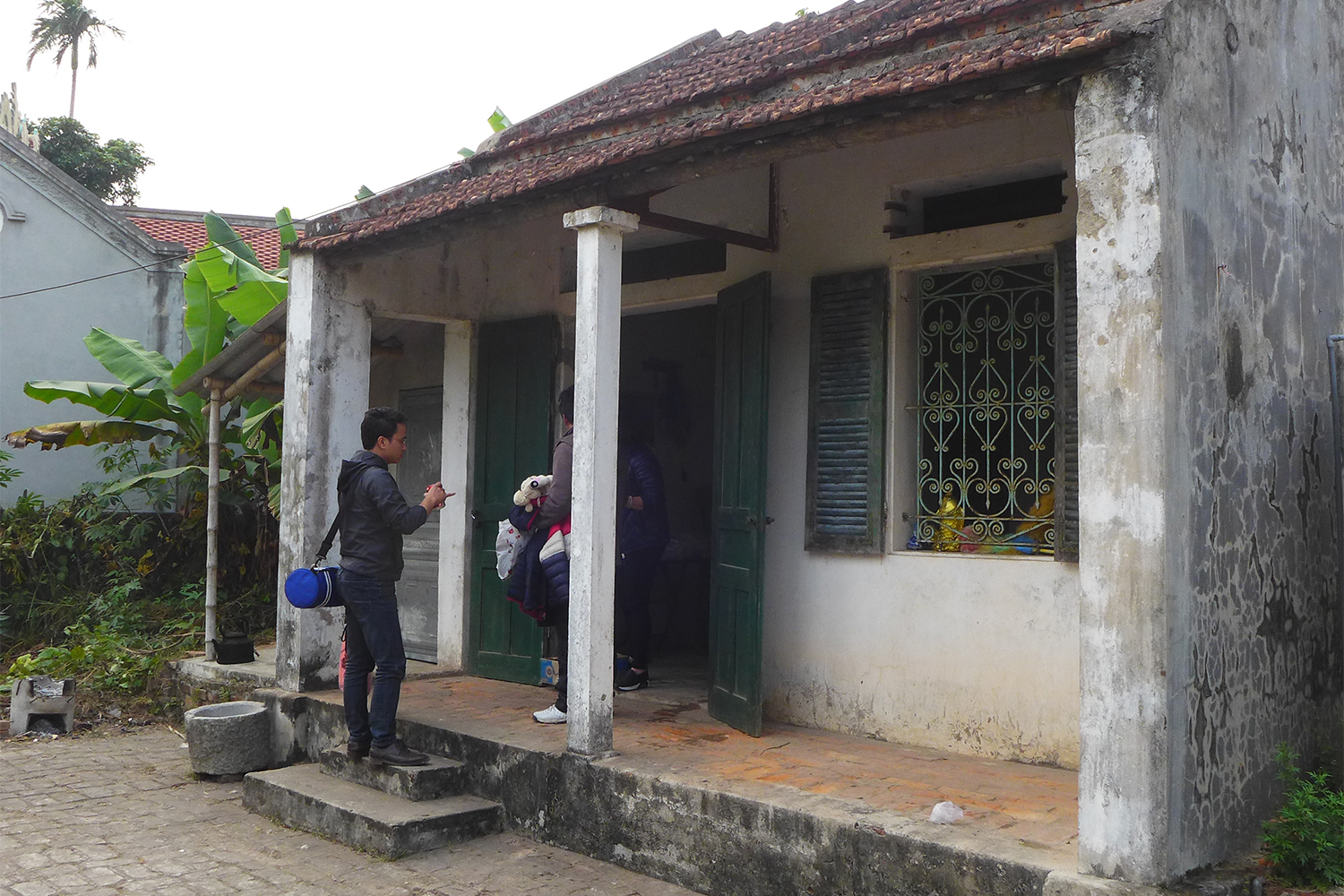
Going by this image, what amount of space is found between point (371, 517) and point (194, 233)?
51.9 feet

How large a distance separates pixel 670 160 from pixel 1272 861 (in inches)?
150

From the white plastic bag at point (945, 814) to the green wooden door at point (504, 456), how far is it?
150 inches

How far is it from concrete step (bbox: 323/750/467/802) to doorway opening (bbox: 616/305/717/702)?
3360 millimetres

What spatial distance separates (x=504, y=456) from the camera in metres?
8.12

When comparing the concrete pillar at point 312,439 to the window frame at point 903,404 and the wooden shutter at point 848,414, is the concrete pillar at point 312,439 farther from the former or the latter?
the window frame at point 903,404

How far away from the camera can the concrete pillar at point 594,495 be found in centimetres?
556

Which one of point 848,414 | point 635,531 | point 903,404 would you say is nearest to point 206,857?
point 635,531

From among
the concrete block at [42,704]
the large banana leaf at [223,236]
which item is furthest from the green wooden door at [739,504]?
the large banana leaf at [223,236]

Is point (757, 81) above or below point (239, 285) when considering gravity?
above

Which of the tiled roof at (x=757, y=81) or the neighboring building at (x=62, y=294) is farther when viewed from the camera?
the neighboring building at (x=62, y=294)

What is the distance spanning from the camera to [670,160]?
542cm

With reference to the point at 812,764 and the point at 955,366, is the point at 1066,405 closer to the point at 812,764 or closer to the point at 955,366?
the point at 955,366

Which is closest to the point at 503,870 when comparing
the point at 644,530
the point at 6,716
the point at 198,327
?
the point at 644,530

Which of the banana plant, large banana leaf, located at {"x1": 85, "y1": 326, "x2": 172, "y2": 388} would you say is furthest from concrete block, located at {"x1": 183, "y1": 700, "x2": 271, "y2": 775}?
large banana leaf, located at {"x1": 85, "y1": 326, "x2": 172, "y2": 388}
